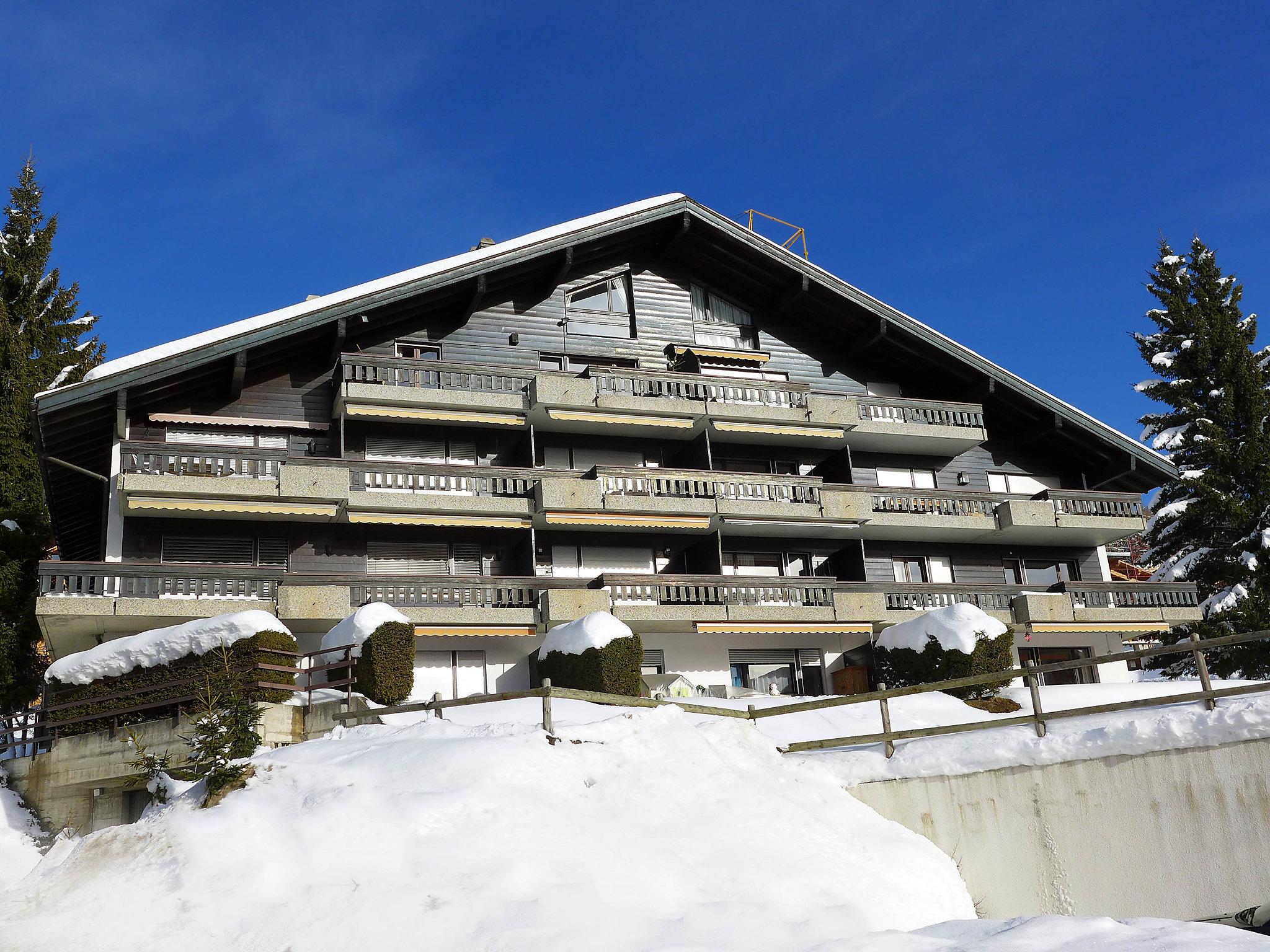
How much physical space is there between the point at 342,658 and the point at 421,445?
377 inches

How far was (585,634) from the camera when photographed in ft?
80.3

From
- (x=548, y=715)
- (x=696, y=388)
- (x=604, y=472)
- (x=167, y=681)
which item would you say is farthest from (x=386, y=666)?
(x=696, y=388)

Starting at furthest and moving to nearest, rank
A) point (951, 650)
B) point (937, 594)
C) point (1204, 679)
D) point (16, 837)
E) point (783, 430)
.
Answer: point (783, 430), point (937, 594), point (951, 650), point (16, 837), point (1204, 679)

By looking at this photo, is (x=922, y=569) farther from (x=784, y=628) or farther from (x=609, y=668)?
(x=609, y=668)

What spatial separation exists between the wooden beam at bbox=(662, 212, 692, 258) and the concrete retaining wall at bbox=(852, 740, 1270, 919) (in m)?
21.6

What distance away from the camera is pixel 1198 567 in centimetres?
3741

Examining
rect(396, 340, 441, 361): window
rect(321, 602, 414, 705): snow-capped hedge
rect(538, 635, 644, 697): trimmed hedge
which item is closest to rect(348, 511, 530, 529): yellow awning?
rect(396, 340, 441, 361): window

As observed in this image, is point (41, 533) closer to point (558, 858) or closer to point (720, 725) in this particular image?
point (720, 725)

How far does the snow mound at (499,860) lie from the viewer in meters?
10.6

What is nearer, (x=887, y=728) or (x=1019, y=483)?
(x=887, y=728)

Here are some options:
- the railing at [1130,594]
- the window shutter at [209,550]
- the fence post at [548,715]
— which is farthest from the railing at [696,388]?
the fence post at [548,715]

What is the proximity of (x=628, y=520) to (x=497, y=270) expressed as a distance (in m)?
7.99

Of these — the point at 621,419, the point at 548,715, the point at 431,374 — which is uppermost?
the point at 431,374

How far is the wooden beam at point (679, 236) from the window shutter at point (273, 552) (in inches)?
581
